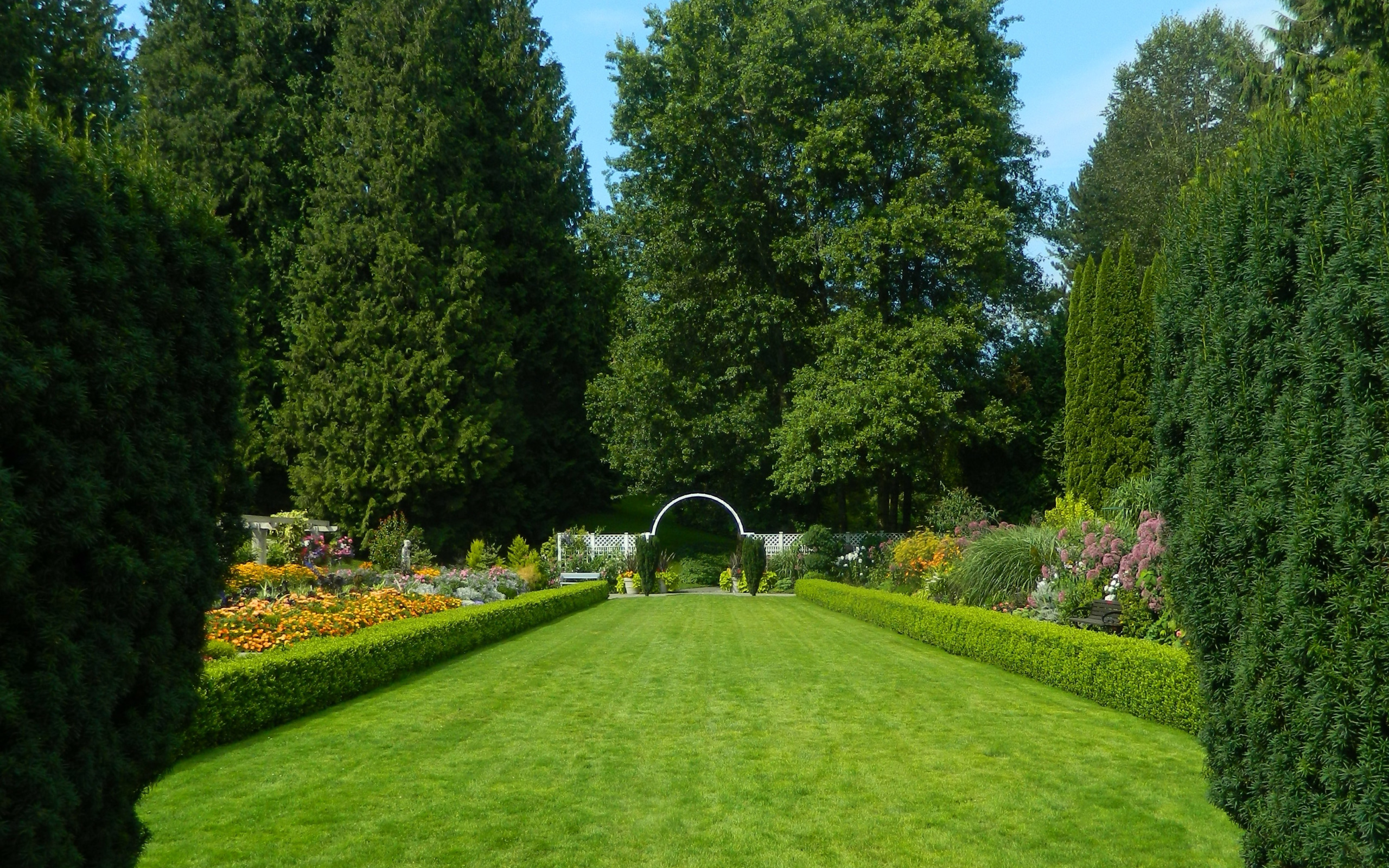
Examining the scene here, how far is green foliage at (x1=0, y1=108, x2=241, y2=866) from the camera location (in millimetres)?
2627

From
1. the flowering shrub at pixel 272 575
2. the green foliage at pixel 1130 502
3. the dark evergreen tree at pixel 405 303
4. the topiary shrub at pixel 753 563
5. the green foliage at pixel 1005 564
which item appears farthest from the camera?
the dark evergreen tree at pixel 405 303

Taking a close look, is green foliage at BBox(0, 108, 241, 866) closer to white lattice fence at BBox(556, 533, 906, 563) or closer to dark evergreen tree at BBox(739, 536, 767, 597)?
dark evergreen tree at BBox(739, 536, 767, 597)

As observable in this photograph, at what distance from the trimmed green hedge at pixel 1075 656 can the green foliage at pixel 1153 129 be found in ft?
67.3

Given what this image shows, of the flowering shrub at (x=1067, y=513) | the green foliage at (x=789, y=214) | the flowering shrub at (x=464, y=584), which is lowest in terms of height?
the flowering shrub at (x=464, y=584)

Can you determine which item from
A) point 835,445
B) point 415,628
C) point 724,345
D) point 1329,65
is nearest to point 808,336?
point 724,345

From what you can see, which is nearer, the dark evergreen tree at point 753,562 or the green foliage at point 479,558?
the green foliage at point 479,558

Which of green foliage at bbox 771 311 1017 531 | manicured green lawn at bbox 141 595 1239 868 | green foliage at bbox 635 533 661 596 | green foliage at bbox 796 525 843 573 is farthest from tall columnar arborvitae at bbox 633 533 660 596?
manicured green lawn at bbox 141 595 1239 868

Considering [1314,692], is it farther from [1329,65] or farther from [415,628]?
[1329,65]

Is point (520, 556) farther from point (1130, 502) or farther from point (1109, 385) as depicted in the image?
point (1130, 502)

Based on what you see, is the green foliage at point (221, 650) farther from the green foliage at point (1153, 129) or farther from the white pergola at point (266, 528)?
the green foliage at point (1153, 129)

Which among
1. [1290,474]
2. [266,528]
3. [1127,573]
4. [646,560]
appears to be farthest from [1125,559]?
[646,560]

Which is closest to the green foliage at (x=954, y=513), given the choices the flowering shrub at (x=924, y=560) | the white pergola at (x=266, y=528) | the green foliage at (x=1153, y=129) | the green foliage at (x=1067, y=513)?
the flowering shrub at (x=924, y=560)

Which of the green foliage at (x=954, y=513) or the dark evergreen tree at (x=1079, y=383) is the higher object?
the dark evergreen tree at (x=1079, y=383)

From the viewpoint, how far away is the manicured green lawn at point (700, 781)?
4461 mm
